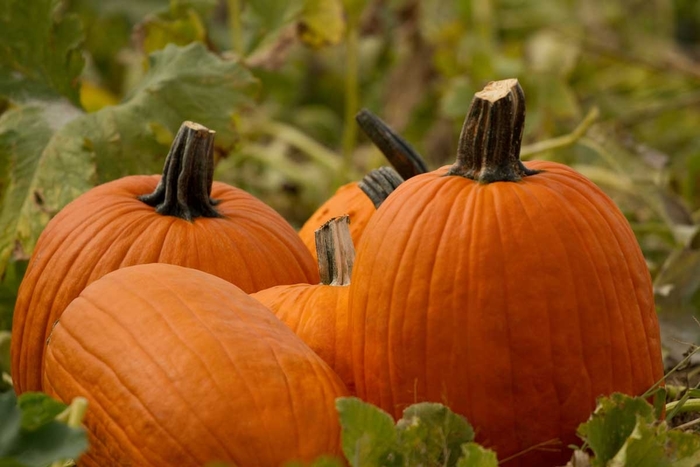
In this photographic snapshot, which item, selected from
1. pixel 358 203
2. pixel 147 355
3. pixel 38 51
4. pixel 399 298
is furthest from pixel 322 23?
pixel 147 355

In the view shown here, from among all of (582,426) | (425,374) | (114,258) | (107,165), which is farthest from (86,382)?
(107,165)

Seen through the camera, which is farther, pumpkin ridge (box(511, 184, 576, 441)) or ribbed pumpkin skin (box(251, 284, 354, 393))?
ribbed pumpkin skin (box(251, 284, 354, 393))

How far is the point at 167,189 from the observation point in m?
1.82

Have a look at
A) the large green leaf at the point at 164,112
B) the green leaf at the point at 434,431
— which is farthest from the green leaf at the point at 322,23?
the green leaf at the point at 434,431

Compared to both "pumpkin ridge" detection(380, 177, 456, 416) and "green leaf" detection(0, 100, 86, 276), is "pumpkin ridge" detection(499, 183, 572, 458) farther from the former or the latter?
"green leaf" detection(0, 100, 86, 276)

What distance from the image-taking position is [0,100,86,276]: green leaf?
217 centimetres

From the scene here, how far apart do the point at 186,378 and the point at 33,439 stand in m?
0.23

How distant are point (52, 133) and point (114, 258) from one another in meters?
0.67

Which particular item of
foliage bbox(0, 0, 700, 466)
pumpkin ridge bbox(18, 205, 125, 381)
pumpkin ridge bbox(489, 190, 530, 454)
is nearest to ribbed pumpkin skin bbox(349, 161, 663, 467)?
pumpkin ridge bbox(489, 190, 530, 454)

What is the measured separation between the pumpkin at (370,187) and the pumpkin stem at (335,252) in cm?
21

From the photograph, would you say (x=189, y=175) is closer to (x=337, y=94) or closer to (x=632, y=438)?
(x=632, y=438)

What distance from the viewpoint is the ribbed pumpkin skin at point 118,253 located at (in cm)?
174

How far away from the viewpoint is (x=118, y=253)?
174 cm

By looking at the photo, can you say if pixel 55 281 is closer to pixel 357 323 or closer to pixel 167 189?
pixel 167 189
